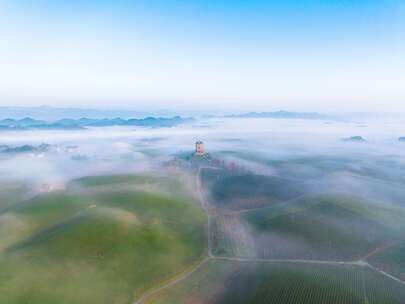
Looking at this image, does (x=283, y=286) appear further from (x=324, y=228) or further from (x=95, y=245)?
(x=95, y=245)

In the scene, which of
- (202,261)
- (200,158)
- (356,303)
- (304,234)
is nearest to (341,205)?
(304,234)

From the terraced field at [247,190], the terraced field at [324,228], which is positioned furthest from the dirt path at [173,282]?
the terraced field at [247,190]

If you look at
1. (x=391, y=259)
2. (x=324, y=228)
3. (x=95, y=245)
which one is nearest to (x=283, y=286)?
(x=391, y=259)

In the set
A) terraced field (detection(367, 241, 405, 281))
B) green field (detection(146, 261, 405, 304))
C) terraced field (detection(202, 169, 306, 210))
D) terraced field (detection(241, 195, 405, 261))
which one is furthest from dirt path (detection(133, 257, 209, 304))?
terraced field (detection(367, 241, 405, 281))

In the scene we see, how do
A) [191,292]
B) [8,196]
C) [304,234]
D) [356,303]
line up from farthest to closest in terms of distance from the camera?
[8,196]
[304,234]
[191,292]
[356,303]

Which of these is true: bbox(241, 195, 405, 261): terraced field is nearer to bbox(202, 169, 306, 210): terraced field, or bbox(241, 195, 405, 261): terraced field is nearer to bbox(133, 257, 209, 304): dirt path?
bbox(202, 169, 306, 210): terraced field

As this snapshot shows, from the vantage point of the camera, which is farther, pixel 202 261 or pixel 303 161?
pixel 303 161

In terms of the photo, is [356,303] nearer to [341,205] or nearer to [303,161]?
[341,205]
